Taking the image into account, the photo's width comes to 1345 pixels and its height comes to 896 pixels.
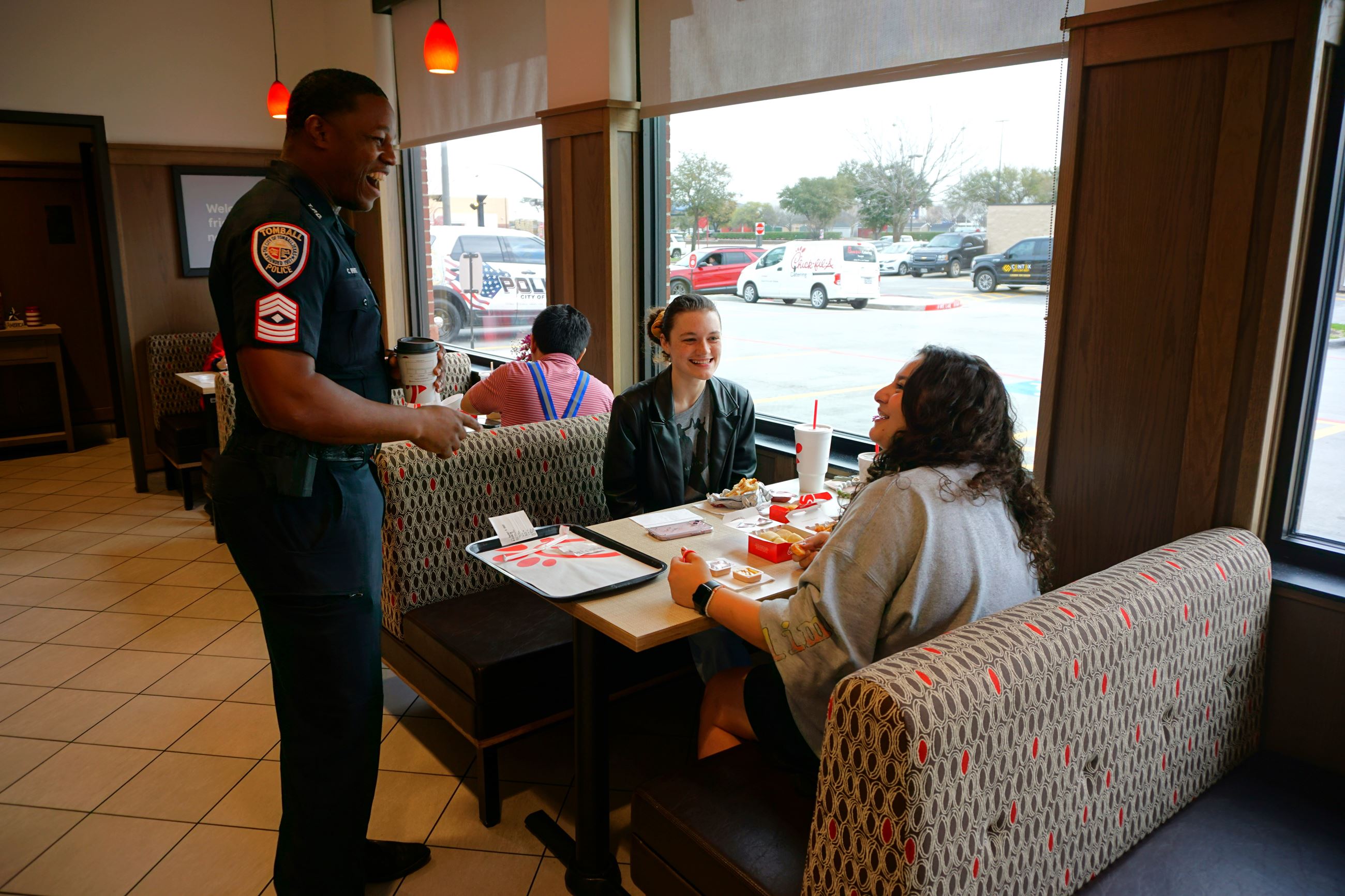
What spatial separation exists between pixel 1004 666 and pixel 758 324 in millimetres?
2485

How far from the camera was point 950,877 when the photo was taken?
1.22 m

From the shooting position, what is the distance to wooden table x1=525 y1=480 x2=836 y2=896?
5.87 ft

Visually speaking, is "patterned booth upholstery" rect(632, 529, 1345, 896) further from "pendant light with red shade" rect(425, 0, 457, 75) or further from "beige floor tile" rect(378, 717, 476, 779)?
"pendant light with red shade" rect(425, 0, 457, 75)

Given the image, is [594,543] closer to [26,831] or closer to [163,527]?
[26,831]

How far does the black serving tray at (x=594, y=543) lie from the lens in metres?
1.87

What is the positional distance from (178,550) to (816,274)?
138 inches

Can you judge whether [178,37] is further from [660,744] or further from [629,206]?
[660,744]

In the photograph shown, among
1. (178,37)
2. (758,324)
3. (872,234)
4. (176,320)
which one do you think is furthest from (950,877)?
(178,37)

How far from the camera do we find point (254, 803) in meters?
2.47

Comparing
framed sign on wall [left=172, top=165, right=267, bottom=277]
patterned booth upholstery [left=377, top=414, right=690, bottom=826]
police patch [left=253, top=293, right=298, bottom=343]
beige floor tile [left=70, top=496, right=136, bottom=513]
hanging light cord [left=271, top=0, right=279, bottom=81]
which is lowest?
beige floor tile [left=70, top=496, right=136, bottom=513]

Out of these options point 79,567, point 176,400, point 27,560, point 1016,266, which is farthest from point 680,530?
point 176,400

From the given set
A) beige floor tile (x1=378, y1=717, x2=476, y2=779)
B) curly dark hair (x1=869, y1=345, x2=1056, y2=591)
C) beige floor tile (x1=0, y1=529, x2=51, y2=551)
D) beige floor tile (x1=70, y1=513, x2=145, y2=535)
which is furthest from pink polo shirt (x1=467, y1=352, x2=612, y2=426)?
beige floor tile (x1=0, y1=529, x2=51, y2=551)

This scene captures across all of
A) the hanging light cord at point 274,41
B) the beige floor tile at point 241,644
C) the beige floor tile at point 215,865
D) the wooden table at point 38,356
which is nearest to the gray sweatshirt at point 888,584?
the beige floor tile at point 215,865

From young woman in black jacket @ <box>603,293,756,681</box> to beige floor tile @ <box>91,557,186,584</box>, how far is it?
101 inches
